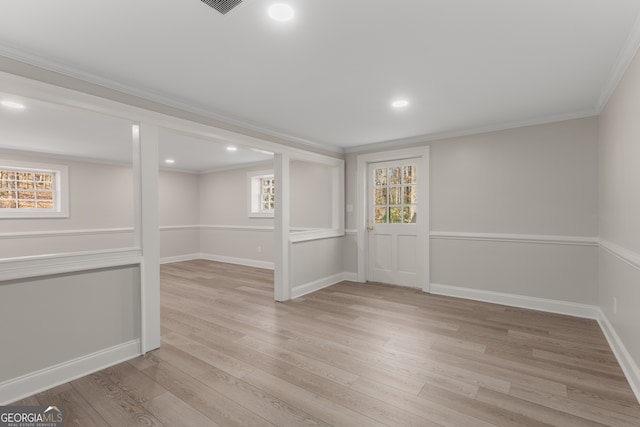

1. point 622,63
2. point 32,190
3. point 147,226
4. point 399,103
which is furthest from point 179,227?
point 622,63

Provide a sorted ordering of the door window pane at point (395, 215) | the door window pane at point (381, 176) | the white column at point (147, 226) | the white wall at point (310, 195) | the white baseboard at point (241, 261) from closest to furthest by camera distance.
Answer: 1. the white column at point (147, 226)
2. the door window pane at point (395, 215)
3. the door window pane at point (381, 176)
4. the white wall at point (310, 195)
5. the white baseboard at point (241, 261)

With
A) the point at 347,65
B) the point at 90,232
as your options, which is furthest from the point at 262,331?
the point at 90,232

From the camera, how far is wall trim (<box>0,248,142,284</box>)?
2.06 m

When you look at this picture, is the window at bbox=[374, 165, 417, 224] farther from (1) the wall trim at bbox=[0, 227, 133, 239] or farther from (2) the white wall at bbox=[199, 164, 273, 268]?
(1) the wall trim at bbox=[0, 227, 133, 239]

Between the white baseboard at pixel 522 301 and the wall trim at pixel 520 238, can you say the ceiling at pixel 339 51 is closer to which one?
the wall trim at pixel 520 238

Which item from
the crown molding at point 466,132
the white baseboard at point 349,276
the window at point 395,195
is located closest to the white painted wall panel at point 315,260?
the white baseboard at point 349,276

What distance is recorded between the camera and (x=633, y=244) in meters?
2.10

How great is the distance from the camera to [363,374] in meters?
2.32

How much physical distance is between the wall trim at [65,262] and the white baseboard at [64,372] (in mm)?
681

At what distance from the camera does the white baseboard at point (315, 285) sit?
14.4 feet

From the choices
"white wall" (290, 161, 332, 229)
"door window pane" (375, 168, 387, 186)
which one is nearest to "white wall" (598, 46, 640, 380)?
"door window pane" (375, 168, 387, 186)

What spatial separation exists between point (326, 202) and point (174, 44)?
12.8 ft

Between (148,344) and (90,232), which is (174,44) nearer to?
(148,344)

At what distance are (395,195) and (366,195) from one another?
0.50 meters
